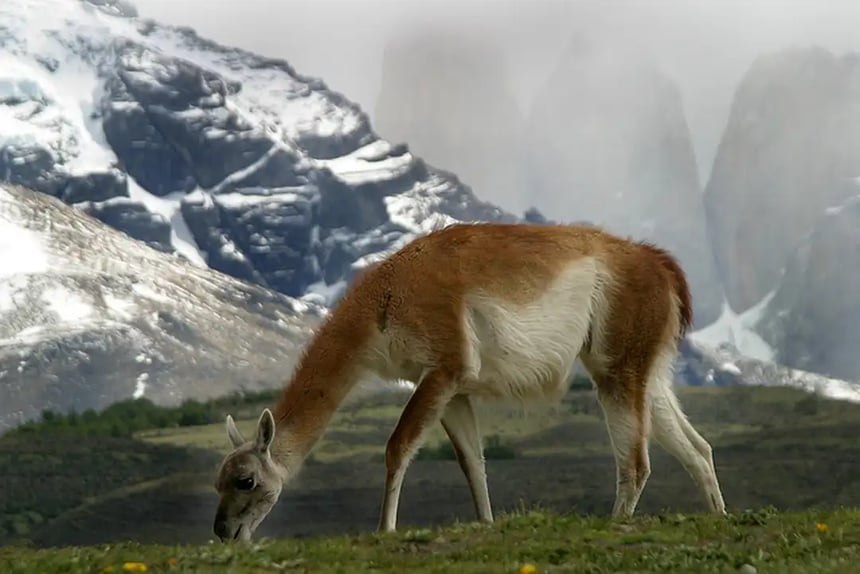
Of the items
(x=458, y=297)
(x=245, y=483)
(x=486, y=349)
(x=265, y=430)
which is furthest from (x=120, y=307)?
(x=245, y=483)

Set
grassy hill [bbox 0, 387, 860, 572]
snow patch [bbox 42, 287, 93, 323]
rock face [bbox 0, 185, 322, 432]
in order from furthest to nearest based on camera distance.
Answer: snow patch [bbox 42, 287, 93, 323]
rock face [bbox 0, 185, 322, 432]
grassy hill [bbox 0, 387, 860, 572]

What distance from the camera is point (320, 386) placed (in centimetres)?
Answer: 1270

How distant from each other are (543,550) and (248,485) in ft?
12.6

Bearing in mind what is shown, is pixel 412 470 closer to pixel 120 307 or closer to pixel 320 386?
pixel 320 386

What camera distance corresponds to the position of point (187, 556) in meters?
9.06

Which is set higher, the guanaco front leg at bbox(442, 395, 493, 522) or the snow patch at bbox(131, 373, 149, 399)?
the guanaco front leg at bbox(442, 395, 493, 522)

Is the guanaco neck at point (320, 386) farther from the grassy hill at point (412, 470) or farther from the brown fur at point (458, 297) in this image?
the grassy hill at point (412, 470)

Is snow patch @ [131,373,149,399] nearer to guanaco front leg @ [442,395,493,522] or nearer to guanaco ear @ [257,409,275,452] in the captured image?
guanaco front leg @ [442,395,493,522]

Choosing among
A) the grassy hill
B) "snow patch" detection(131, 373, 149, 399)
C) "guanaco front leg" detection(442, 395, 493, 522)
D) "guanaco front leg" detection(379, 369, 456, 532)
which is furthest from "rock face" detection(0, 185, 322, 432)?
"guanaco front leg" detection(379, 369, 456, 532)

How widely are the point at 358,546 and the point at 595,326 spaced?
516cm

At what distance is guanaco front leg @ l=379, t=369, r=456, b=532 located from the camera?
39.4ft

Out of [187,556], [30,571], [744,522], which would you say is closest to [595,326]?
[744,522]

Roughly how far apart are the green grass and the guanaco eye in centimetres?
165

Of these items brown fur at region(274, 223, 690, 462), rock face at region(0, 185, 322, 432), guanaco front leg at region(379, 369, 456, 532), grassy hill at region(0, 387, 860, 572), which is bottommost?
rock face at region(0, 185, 322, 432)
